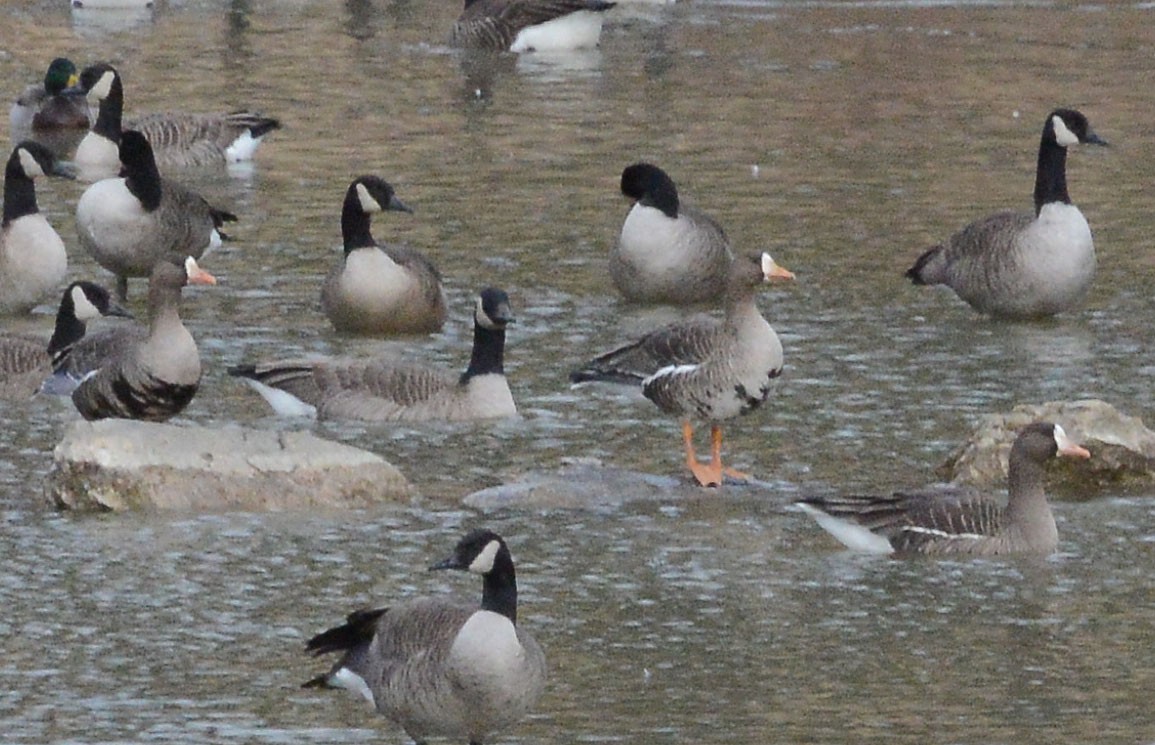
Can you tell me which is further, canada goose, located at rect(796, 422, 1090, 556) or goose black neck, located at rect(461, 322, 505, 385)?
goose black neck, located at rect(461, 322, 505, 385)

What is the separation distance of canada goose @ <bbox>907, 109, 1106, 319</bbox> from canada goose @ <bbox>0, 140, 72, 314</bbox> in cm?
620

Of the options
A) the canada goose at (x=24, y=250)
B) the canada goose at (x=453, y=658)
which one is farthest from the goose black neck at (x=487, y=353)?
the canada goose at (x=453, y=658)

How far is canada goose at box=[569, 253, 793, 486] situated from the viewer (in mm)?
13820

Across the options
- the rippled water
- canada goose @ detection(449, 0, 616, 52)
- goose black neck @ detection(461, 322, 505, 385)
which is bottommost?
the rippled water

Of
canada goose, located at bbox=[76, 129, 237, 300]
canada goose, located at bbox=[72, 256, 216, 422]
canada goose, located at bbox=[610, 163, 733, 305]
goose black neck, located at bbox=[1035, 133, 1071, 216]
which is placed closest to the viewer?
canada goose, located at bbox=[72, 256, 216, 422]

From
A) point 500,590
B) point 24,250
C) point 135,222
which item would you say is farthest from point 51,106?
point 500,590

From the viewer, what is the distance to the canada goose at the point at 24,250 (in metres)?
18.1

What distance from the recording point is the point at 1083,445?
44.5 feet

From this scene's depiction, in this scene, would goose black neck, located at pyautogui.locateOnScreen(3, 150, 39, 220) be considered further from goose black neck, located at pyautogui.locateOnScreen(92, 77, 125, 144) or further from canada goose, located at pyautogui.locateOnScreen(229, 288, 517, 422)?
goose black neck, located at pyautogui.locateOnScreen(92, 77, 125, 144)

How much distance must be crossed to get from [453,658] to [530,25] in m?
24.6

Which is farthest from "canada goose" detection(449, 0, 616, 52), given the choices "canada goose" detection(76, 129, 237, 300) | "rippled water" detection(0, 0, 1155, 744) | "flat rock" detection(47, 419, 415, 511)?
"flat rock" detection(47, 419, 415, 511)

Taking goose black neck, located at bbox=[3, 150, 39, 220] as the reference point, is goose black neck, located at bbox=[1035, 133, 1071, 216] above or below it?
above

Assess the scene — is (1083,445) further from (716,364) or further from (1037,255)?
(1037,255)

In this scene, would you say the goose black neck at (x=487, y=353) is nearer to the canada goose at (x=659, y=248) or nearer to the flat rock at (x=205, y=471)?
the flat rock at (x=205, y=471)
